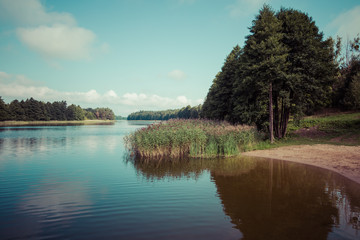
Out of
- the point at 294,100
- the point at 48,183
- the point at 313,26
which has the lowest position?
the point at 48,183

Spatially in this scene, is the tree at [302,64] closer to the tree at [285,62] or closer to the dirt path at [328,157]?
the tree at [285,62]

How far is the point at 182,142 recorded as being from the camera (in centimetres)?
1697

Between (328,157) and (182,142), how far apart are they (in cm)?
1007

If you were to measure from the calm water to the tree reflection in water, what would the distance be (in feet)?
0.09

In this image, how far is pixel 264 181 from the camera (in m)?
10.0

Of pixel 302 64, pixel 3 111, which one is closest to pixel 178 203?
pixel 302 64

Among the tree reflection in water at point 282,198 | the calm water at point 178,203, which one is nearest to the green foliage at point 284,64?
the tree reflection in water at point 282,198

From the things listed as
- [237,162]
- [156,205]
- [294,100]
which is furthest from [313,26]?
[156,205]

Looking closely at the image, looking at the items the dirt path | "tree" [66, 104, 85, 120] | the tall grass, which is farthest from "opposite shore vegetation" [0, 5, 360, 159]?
"tree" [66, 104, 85, 120]

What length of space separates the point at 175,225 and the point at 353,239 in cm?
415

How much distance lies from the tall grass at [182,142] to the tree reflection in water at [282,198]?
10.00 ft

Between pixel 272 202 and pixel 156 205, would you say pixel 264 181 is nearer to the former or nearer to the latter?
pixel 272 202

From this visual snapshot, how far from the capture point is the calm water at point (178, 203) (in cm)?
545

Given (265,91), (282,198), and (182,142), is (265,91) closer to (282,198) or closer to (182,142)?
(182,142)
